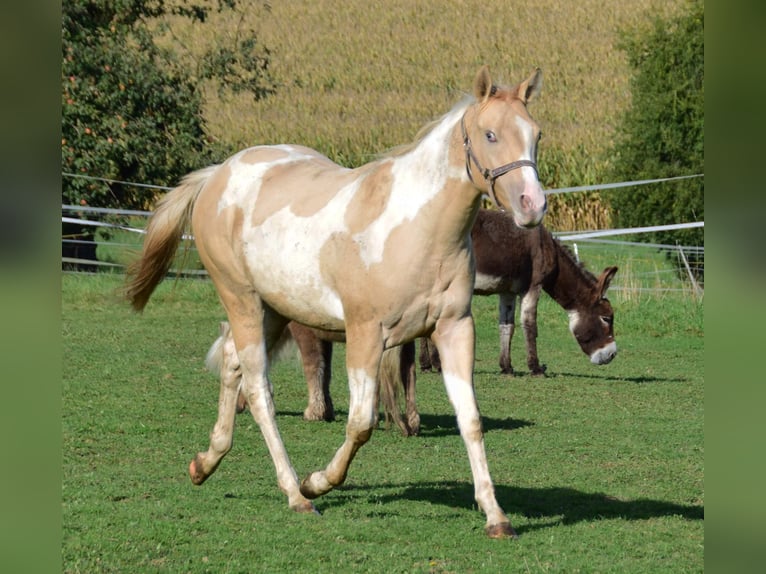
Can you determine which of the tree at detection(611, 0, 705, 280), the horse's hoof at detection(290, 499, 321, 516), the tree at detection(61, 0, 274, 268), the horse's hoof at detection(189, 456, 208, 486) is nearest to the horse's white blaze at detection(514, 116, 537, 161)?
the horse's hoof at detection(290, 499, 321, 516)

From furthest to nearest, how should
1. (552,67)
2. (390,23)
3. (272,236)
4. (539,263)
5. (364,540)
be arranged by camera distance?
(390,23)
(552,67)
(539,263)
(272,236)
(364,540)

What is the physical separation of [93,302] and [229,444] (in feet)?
33.6

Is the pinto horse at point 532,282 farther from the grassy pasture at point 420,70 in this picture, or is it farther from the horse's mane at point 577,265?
the grassy pasture at point 420,70

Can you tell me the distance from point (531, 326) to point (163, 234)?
20.5ft

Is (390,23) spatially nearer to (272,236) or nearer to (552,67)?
(552,67)

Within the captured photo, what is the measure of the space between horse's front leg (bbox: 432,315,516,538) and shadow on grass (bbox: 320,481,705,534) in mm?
400

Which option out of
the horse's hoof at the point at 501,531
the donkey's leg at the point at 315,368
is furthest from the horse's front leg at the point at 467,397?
the donkey's leg at the point at 315,368

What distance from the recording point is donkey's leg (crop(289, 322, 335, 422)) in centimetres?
860

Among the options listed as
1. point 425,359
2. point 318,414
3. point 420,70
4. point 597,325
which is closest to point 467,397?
point 318,414

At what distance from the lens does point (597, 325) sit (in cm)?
1173

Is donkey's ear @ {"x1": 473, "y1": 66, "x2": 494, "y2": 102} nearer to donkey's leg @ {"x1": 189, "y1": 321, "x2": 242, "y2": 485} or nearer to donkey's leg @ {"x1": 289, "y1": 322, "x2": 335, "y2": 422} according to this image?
donkey's leg @ {"x1": 189, "y1": 321, "x2": 242, "y2": 485}

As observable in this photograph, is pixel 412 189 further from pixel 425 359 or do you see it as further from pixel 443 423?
pixel 425 359
